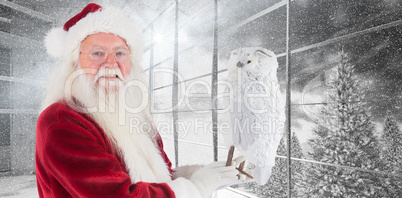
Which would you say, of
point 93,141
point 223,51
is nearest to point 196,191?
point 93,141

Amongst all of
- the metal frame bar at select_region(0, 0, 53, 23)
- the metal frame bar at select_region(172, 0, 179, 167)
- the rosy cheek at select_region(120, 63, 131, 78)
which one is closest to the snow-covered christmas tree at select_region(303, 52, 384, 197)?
the rosy cheek at select_region(120, 63, 131, 78)

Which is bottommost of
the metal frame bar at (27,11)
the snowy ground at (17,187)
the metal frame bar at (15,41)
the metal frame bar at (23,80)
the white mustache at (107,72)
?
the snowy ground at (17,187)

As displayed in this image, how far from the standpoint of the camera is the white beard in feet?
2.33

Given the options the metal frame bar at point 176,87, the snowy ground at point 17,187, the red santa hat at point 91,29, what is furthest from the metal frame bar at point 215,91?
the snowy ground at point 17,187

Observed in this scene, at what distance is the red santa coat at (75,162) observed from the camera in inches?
20.9

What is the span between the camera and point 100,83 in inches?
29.2

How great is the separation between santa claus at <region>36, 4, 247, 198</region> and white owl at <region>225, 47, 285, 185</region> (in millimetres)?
107

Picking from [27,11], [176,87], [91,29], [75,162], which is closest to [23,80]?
[27,11]

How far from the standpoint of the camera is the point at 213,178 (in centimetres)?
73

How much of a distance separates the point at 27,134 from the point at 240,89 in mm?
2836

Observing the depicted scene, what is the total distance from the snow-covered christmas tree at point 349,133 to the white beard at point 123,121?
87 cm

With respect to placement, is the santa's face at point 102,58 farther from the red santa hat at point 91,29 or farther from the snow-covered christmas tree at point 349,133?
the snow-covered christmas tree at point 349,133

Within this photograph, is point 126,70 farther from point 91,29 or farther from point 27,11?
point 27,11

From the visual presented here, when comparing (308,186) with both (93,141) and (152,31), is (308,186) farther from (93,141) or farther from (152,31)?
(93,141)
